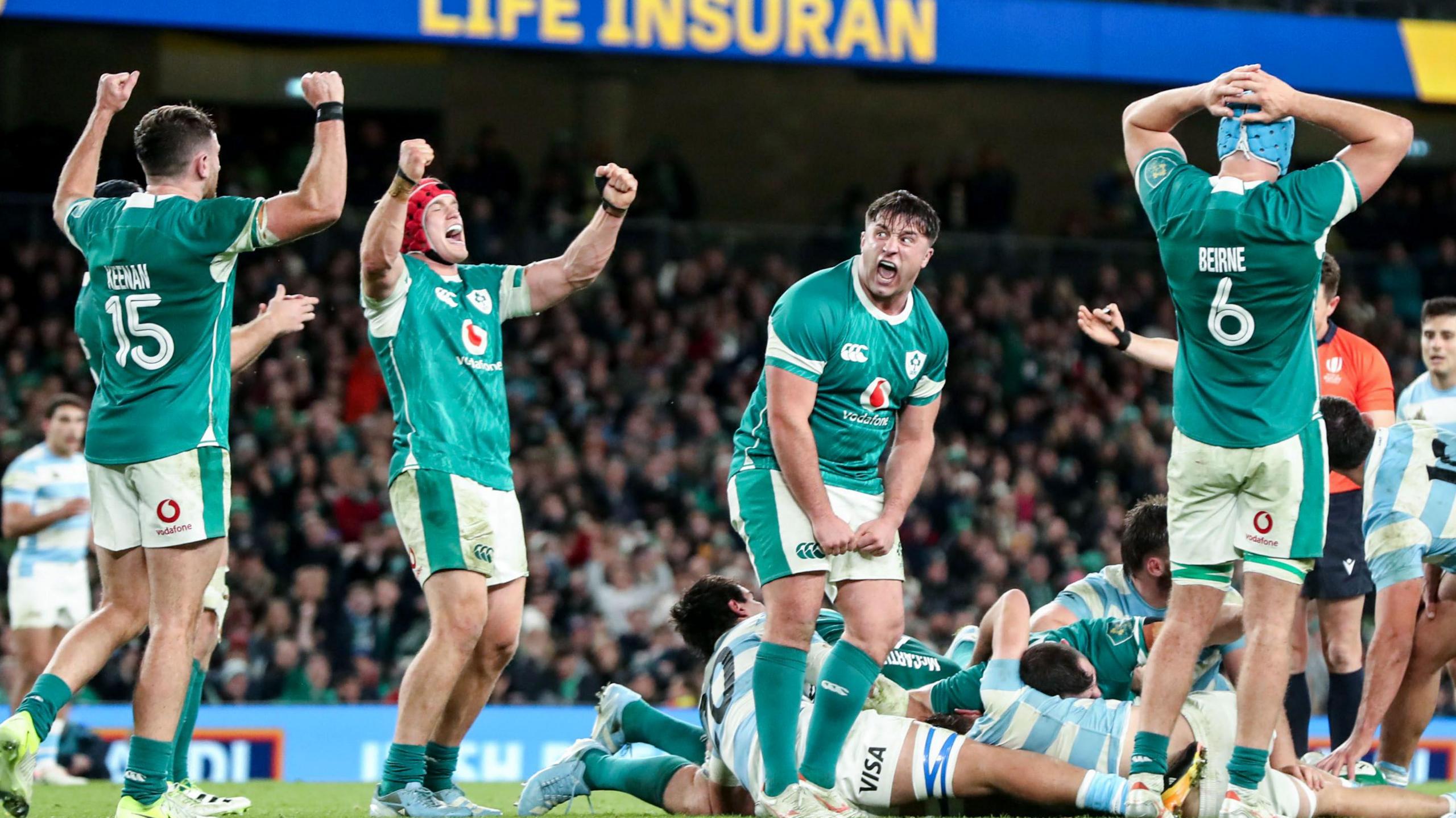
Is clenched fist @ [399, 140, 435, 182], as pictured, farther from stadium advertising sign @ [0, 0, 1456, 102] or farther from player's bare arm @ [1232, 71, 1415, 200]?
stadium advertising sign @ [0, 0, 1456, 102]

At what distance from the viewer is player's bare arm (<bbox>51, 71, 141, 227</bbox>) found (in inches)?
246

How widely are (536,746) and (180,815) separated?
5365 mm

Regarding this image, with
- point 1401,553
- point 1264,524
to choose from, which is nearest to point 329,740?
point 1401,553

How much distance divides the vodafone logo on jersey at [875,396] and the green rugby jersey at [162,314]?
2157mm

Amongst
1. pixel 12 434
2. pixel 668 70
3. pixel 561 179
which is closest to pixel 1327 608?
pixel 12 434

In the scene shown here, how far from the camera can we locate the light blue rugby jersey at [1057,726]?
635cm

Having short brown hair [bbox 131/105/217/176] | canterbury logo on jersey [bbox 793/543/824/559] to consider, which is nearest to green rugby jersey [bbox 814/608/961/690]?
canterbury logo on jersey [bbox 793/543/824/559]

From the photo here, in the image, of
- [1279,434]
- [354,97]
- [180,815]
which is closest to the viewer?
[1279,434]

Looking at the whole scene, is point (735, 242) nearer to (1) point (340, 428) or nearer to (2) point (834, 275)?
(1) point (340, 428)

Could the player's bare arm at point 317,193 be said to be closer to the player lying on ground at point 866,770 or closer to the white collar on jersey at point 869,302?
the white collar on jersey at point 869,302

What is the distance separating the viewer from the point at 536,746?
1135 centimetres

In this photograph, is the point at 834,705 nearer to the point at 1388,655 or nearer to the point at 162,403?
the point at 162,403

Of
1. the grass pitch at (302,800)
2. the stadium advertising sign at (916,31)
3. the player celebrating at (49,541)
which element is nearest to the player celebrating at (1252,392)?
the grass pitch at (302,800)

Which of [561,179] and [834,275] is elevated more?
[561,179]
